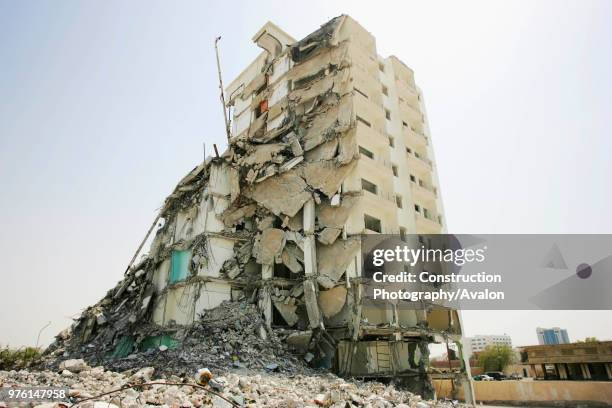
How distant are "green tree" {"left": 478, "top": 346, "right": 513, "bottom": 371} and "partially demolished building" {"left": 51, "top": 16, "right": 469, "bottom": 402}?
3509 centimetres

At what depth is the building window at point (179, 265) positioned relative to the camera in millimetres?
20656

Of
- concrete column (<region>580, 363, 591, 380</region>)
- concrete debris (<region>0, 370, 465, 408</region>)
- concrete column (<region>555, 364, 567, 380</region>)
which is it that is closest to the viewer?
concrete debris (<region>0, 370, 465, 408</region>)

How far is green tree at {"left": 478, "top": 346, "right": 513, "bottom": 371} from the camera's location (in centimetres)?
5091

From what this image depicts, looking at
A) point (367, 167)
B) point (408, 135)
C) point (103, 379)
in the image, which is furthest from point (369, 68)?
point (103, 379)

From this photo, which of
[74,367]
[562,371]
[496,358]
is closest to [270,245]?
[74,367]

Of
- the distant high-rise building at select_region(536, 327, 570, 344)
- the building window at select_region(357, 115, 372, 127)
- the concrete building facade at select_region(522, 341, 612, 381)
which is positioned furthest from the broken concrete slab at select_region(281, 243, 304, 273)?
the distant high-rise building at select_region(536, 327, 570, 344)

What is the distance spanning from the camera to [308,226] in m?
20.0

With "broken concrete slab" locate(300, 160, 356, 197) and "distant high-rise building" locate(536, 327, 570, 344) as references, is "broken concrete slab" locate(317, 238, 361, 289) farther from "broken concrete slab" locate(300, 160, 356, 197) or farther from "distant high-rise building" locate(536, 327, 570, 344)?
"distant high-rise building" locate(536, 327, 570, 344)

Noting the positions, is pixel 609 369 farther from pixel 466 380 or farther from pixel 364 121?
pixel 364 121

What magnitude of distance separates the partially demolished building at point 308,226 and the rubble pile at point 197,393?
22.3 ft

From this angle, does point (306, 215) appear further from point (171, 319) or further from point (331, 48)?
point (331, 48)

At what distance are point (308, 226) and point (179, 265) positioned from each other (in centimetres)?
745

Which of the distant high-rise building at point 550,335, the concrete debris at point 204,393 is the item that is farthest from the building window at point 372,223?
the distant high-rise building at point 550,335

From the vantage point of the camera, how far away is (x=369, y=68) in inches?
1072
